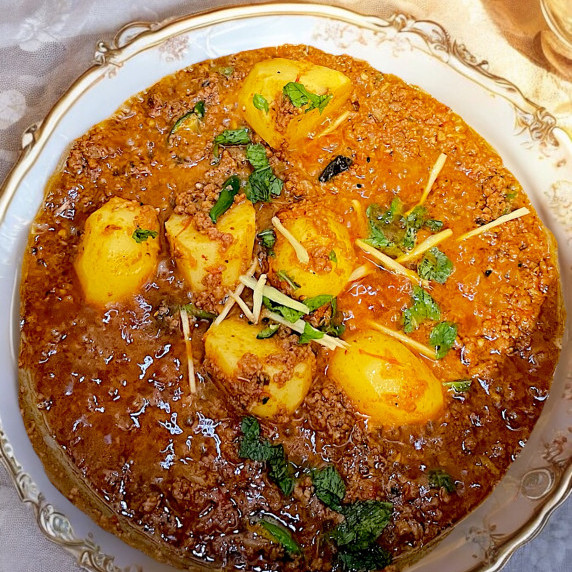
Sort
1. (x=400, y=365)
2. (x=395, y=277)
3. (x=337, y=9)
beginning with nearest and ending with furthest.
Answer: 1. (x=400, y=365)
2. (x=395, y=277)
3. (x=337, y=9)

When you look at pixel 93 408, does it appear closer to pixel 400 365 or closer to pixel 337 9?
pixel 400 365

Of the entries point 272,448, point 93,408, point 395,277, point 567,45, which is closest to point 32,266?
point 93,408

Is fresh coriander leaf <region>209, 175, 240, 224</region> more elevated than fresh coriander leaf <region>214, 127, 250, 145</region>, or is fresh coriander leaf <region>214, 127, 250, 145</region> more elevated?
fresh coriander leaf <region>214, 127, 250, 145</region>

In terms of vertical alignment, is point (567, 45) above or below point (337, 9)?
below

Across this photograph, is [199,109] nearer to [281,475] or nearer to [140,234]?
[140,234]

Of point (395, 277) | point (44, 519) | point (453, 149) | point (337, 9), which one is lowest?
point (44, 519)

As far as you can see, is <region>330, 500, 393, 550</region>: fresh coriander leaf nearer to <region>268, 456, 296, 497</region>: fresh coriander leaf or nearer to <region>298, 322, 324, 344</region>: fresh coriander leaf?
<region>268, 456, 296, 497</region>: fresh coriander leaf

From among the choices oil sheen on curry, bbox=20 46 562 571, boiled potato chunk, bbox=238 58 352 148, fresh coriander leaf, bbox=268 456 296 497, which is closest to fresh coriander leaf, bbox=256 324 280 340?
Result: oil sheen on curry, bbox=20 46 562 571
